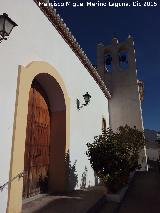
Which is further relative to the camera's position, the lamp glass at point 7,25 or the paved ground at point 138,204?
the paved ground at point 138,204

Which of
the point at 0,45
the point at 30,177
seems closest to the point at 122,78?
the point at 30,177

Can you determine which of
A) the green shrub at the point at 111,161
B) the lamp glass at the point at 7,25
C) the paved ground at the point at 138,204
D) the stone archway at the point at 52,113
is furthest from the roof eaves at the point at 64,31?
the paved ground at the point at 138,204

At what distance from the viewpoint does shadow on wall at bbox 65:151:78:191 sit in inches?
258

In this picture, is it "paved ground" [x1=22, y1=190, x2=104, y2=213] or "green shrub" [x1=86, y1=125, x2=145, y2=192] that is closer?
"paved ground" [x1=22, y1=190, x2=104, y2=213]

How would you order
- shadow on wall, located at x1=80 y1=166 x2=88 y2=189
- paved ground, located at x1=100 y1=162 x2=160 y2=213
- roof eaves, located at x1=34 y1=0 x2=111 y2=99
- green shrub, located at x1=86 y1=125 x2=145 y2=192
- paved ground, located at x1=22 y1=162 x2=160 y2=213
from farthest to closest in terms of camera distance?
1. shadow on wall, located at x1=80 y1=166 x2=88 y2=189
2. green shrub, located at x1=86 y1=125 x2=145 y2=192
3. roof eaves, located at x1=34 y1=0 x2=111 y2=99
4. paved ground, located at x1=100 y1=162 x2=160 y2=213
5. paved ground, located at x1=22 y1=162 x2=160 y2=213

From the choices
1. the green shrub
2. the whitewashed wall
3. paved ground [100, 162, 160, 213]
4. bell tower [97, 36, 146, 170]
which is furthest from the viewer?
bell tower [97, 36, 146, 170]

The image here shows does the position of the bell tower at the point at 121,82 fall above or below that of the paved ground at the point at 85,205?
above

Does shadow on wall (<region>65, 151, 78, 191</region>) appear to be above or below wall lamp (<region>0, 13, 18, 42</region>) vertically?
below

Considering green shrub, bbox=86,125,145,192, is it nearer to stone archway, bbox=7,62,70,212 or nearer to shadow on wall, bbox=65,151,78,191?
shadow on wall, bbox=65,151,78,191

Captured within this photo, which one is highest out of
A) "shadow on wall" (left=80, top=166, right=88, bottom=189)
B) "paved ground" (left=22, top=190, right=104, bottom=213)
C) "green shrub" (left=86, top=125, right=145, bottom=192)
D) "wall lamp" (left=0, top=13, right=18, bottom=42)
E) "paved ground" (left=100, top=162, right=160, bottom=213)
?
"wall lamp" (left=0, top=13, right=18, bottom=42)

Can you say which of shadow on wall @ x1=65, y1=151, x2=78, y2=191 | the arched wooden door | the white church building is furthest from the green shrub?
the arched wooden door

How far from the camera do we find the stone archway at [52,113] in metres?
4.45

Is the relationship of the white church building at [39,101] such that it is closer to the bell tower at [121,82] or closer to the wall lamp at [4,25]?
the wall lamp at [4,25]

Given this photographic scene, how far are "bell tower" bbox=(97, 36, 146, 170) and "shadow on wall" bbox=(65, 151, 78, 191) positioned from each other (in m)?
8.60
